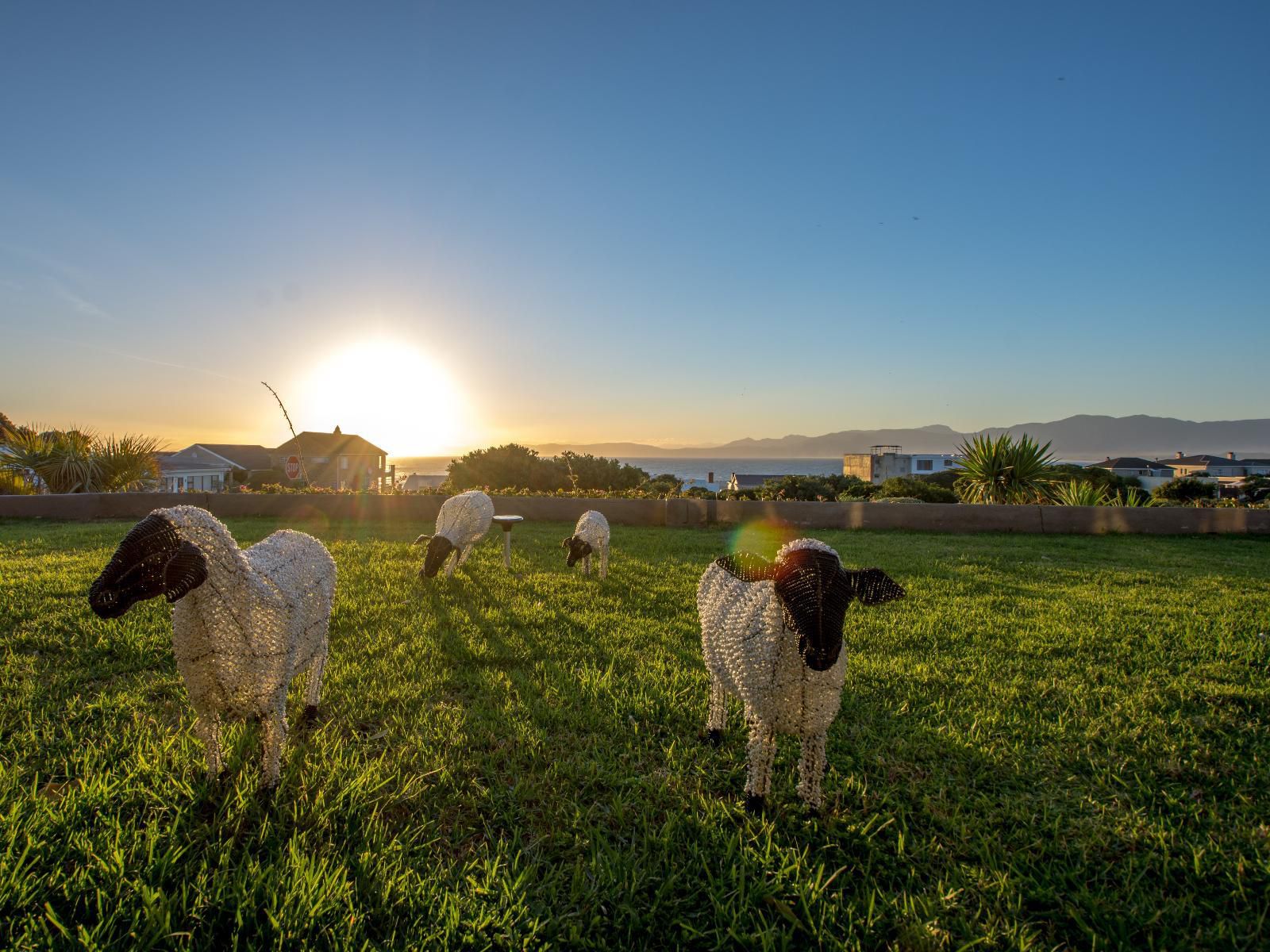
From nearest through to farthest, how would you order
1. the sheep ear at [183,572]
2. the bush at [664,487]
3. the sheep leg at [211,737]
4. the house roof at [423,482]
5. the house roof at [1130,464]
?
the sheep ear at [183,572]
the sheep leg at [211,737]
the bush at [664,487]
the house roof at [423,482]
the house roof at [1130,464]

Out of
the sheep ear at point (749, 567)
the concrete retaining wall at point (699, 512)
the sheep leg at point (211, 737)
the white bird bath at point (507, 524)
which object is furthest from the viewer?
the concrete retaining wall at point (699, 512)

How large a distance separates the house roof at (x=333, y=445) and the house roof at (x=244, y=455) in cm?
558

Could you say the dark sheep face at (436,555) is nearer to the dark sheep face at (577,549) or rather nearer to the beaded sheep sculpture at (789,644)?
the dark sheep face at (577,549)

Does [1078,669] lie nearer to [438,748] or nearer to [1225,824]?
[1225,824]

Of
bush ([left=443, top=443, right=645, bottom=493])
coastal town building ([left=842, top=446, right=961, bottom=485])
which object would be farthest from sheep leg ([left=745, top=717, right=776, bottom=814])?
coastal town building ([left=842, top=446, right=961, bottom=485])

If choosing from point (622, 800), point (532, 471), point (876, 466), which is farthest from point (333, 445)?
point (622, 800)

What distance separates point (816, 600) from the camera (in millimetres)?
2385

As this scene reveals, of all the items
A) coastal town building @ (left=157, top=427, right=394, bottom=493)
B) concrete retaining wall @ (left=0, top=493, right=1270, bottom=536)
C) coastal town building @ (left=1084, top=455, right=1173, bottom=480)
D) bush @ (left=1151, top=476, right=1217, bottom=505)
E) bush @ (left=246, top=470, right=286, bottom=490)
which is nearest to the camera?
concrete retaining wall @ (left=0, top=493, right=1270, bottom=536)

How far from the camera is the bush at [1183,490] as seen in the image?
20453mm

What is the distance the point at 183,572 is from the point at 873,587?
2923 mm

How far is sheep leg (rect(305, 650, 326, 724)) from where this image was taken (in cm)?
362

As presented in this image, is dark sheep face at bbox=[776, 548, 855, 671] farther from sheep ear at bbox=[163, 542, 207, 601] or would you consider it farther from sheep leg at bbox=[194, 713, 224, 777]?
sheep leg at bbox=[194, 713, 224, 777]

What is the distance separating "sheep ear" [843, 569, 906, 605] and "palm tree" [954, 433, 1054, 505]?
48.3 ft

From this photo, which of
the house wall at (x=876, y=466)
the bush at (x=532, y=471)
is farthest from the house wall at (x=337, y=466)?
the house wall at (x=876, y=466)
